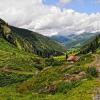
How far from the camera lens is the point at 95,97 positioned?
53.0 meters

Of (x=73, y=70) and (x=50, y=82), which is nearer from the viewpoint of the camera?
(x=50, y=82)

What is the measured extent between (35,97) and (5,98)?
6229 mm

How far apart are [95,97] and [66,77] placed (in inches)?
1109

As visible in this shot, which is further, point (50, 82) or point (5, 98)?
point (50, 82)

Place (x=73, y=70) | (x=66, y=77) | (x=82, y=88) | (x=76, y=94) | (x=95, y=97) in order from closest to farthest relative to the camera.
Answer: (x=95, y=97)
(x=76, y=94)
(x=82, y=88)
(x=66, y=77)
(x=73, y=70)

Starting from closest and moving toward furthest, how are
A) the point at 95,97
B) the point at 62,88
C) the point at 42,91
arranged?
the point at 95,97 → the point at 62,88 → the point at 42,91

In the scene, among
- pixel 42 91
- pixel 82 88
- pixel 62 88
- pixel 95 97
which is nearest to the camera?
pixel 95 97

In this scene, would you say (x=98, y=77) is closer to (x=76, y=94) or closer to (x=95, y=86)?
(x=95, y=86)

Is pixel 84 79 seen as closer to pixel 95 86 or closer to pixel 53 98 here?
pixel 95 86

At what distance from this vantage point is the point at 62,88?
70.2 metres

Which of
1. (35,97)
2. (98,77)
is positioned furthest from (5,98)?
(98,77)

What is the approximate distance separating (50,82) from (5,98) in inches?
812

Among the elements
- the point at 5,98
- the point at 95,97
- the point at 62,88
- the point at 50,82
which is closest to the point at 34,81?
the point at 50,82

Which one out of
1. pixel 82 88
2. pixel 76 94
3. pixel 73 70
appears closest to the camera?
pixel 76 94
